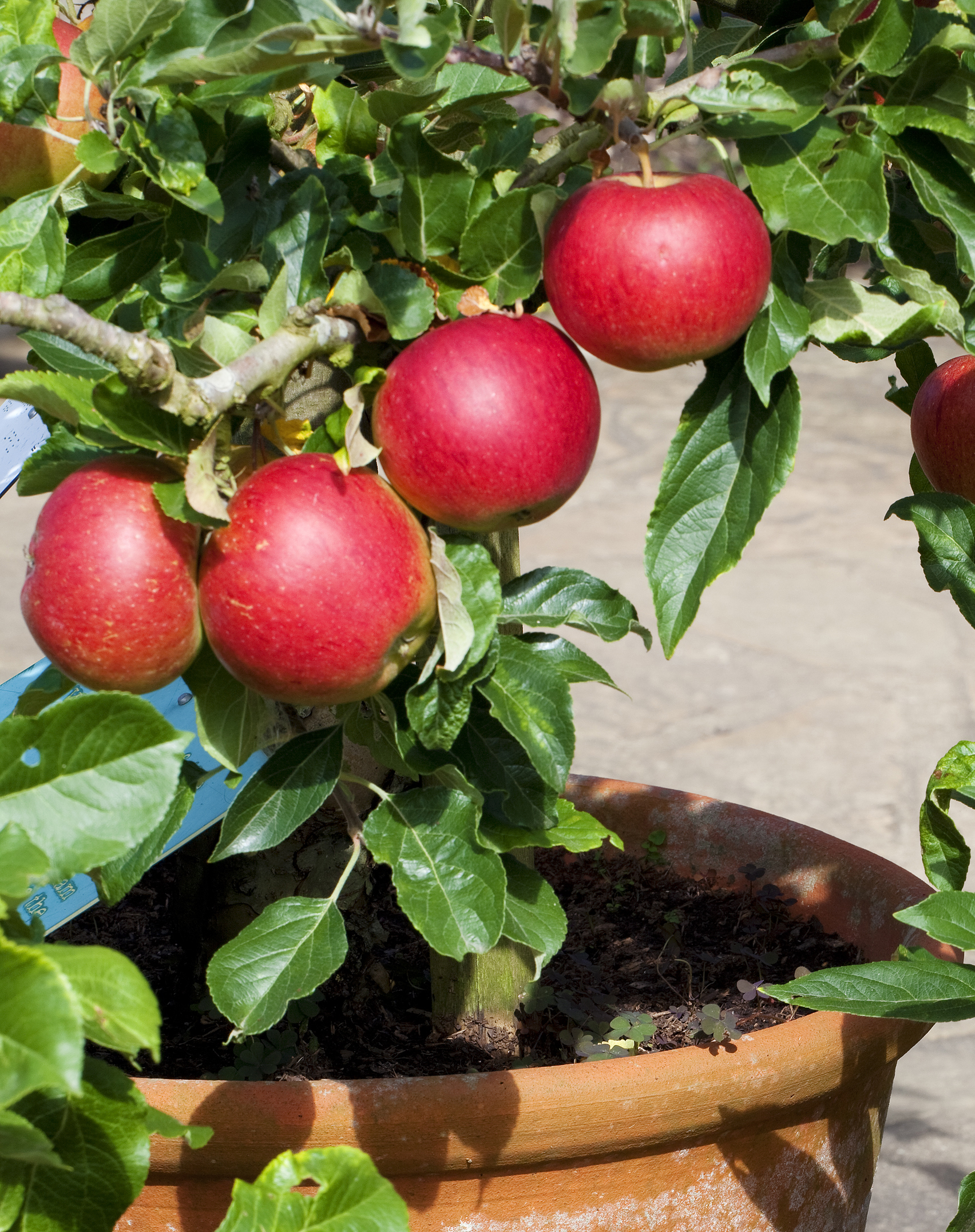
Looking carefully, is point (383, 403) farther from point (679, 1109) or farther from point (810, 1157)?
point (810, 1157)

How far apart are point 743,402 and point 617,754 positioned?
2.08 m

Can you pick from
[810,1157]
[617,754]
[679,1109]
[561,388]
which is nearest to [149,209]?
[561,388]

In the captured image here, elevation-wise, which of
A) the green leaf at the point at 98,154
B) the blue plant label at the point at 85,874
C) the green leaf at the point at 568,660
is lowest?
the blue plant label at the point at 85,874

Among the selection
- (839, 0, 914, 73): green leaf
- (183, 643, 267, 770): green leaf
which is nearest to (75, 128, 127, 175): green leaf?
(183, 643, 267, 770): green leaf

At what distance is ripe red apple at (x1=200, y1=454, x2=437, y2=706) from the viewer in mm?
496

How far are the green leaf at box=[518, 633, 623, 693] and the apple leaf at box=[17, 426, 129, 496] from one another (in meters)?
0.21

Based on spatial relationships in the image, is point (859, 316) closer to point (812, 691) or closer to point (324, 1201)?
point (324, 1201)

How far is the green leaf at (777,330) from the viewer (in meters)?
0.54

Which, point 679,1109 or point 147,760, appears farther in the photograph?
point 679,1109

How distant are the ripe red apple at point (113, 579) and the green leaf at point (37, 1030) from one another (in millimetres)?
163

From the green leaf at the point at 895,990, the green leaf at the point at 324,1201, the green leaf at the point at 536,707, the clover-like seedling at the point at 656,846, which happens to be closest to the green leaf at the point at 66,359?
the green leaf at the point at 536,707

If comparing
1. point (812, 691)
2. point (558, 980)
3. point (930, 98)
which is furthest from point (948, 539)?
point (812, 691)

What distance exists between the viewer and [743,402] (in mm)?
592

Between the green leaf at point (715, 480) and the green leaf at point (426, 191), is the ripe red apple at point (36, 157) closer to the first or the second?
the green leaf at point (426, 191)
